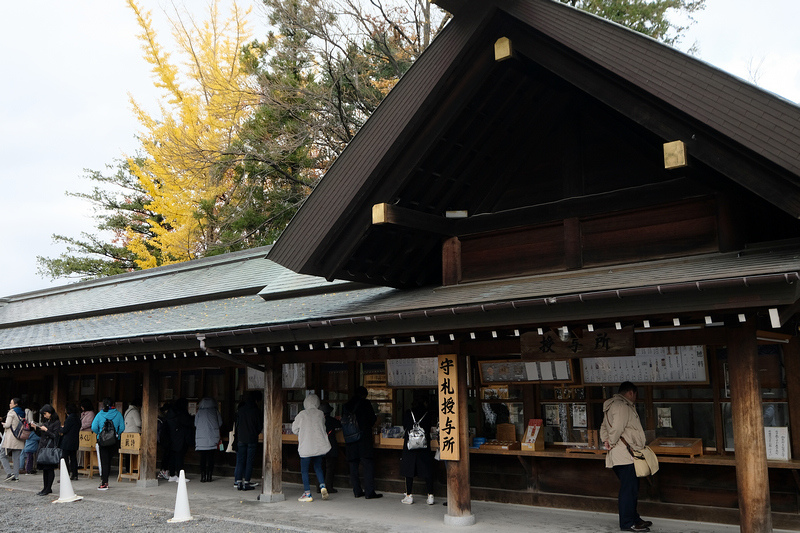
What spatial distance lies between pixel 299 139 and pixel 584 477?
15.9 m

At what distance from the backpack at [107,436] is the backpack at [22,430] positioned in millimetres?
2280

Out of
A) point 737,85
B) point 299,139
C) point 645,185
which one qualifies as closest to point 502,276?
point 645,185

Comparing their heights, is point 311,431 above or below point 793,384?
below

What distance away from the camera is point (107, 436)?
12391 millimetres

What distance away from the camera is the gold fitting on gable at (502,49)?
850 centimetres

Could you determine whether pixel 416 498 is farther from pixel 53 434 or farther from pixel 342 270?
pixel 53 434

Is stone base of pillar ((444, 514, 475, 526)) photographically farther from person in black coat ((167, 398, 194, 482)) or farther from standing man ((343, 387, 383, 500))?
person in black coat ((167, 398, 194, 482))

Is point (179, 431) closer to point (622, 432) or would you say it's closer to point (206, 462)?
point (206, 462)

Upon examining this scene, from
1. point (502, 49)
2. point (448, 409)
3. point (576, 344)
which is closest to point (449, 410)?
point (448, 409)

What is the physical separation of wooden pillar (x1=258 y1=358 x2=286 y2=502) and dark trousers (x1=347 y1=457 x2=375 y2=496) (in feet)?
3.84

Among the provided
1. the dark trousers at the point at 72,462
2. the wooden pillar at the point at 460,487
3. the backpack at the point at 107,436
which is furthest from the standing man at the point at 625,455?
the dark trousers at the point at 72,462

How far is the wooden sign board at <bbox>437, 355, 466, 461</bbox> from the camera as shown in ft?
28.4

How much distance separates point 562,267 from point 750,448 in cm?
323

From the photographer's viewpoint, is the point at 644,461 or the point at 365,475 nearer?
the point at 644,461
